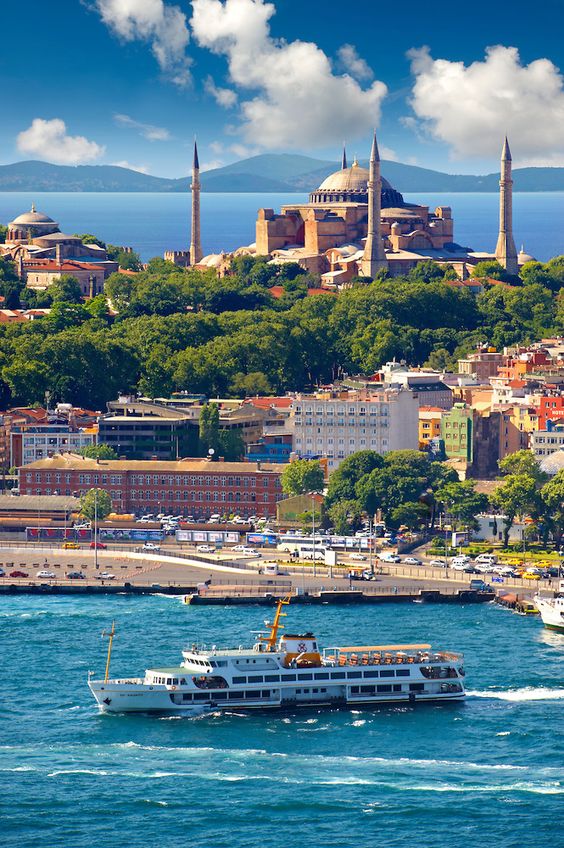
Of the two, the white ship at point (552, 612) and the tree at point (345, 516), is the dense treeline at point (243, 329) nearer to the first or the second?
the tree at point (345, 516)

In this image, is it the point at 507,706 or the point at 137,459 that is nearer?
the point at 507,706

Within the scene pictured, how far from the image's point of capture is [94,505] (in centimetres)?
8269

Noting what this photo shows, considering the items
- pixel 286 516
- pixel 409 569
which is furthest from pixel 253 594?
pixel 286 516

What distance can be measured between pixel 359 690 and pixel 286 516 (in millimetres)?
27133

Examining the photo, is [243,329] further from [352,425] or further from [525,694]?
[525,694]

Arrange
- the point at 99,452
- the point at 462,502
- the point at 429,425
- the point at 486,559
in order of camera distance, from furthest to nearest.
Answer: the point at 429,425, the point at 99,452, the point at 462,502, the point at 486,559

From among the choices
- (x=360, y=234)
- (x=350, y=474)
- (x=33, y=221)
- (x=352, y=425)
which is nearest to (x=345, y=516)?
(x=350, y=474)

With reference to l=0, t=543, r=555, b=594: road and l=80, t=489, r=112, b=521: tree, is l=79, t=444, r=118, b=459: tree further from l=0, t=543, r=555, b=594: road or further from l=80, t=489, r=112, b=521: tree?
l=0, t=543, r=555, b=594: road

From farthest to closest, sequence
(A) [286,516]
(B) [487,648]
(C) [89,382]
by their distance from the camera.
Result: (C) [89,382] < (A) [286,516] < (B) [487,648]

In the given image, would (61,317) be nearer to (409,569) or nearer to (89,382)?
(89,382)

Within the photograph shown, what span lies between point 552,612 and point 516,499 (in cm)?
1343

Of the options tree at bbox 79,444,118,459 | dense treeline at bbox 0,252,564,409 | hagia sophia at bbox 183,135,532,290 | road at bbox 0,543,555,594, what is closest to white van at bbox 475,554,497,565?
road at bbox 0,543,555,594

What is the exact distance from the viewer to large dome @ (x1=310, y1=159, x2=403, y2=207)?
148 m

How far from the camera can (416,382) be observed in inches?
3834
